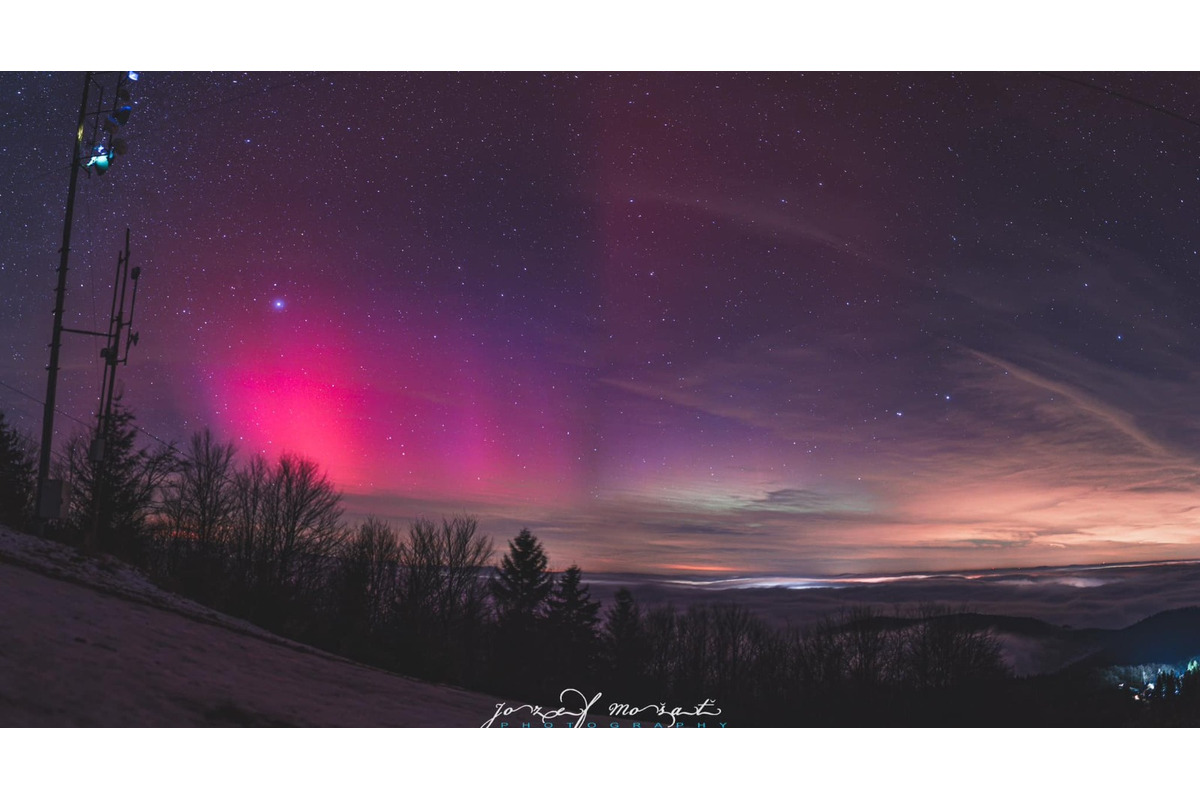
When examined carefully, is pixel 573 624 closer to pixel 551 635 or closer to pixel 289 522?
pixel 551 635

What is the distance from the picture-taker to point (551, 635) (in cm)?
1595

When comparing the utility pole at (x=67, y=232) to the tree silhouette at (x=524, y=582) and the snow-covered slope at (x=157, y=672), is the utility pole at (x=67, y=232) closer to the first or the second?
the snow-covered slope at (x=157, y=672)

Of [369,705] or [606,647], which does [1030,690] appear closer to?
[606,647]

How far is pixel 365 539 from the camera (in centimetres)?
2634

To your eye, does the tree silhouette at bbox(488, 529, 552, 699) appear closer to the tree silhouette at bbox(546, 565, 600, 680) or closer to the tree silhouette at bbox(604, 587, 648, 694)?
the tree silhouette at bbox(546, 565, 600, 680)

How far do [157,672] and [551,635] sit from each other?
34.6ft

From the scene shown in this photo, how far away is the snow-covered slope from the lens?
5.36 metres

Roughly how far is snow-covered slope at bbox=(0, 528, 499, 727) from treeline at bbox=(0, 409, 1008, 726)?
161 cm

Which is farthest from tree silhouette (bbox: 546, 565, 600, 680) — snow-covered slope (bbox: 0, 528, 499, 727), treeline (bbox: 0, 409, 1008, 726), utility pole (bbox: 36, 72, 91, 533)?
utility pole (bbox: 36, 72, 91, 533)

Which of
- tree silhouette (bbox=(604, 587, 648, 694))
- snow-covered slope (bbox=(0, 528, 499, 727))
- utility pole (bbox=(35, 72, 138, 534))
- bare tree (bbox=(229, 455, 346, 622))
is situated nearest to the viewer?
snow-covered slope (bbox=(0, 528, 499, 727))

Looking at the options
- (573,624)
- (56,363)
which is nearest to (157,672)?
(56,363)

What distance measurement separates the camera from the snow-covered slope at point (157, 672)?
211 inches
